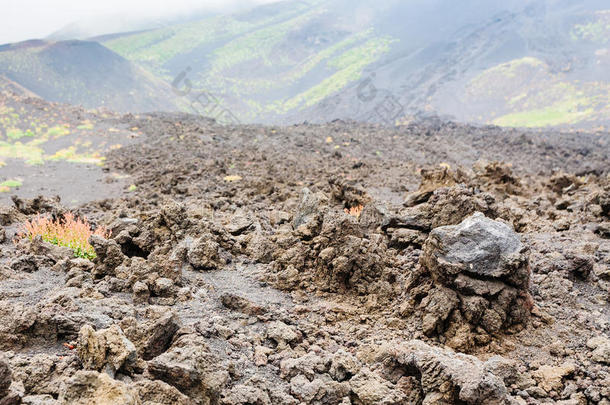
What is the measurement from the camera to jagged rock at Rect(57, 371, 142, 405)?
208 centimetres

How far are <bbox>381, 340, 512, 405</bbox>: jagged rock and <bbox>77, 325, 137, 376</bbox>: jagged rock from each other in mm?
1862

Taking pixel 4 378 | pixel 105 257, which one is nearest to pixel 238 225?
pixel 105 257

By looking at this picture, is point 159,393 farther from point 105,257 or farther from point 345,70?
point 345,70

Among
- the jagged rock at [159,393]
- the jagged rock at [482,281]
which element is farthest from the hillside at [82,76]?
the jagged rock at [159,393]

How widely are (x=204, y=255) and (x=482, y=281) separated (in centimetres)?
305

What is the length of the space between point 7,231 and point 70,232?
172cm

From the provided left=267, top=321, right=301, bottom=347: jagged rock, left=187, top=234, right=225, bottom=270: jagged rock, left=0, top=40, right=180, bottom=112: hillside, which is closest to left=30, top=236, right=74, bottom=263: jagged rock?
left=187, top=234, right=225, bottom=270: jagged rock

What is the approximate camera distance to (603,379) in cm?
310

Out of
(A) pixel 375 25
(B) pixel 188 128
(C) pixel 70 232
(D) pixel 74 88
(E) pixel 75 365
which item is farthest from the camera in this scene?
(A) pixel 375 25

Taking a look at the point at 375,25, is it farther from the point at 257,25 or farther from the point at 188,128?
the point at 188,128

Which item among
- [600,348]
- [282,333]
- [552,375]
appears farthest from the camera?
[282,333]

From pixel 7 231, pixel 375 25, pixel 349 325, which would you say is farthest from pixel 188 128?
pixel 375 25

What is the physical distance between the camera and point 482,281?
152 inches

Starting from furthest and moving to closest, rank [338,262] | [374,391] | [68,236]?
[68,236] → [338,262] → [374,391]
